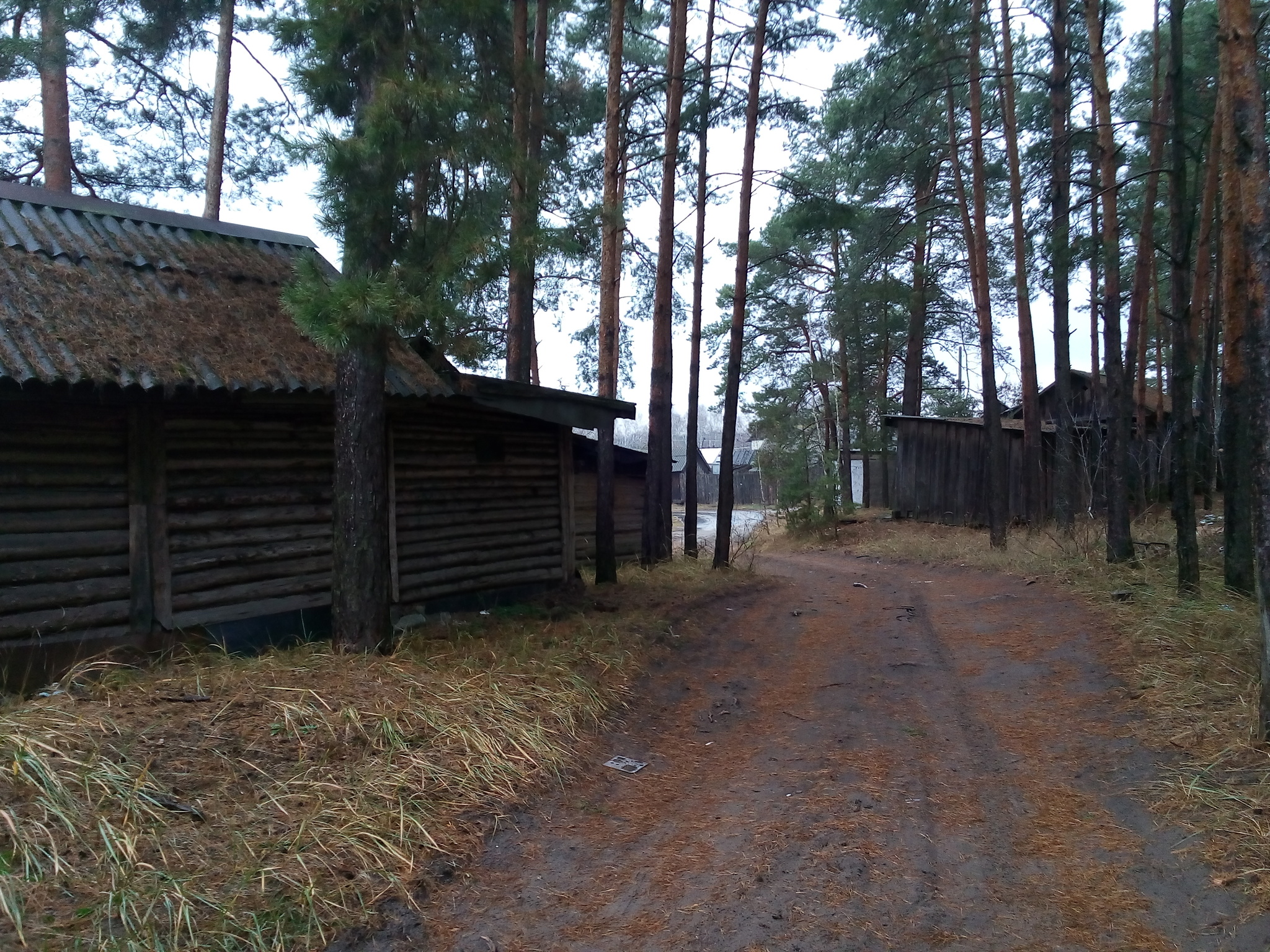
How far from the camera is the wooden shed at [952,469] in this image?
826 inches

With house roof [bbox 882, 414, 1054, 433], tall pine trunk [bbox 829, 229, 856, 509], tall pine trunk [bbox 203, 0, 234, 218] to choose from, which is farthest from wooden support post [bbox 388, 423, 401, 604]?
tall pine trunk [bbox 829, 229, 856, 509]

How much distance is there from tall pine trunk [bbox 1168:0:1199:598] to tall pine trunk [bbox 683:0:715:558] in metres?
7.54

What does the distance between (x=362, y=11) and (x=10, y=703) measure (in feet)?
19.3

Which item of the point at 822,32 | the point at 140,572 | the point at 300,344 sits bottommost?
the point at 140,572

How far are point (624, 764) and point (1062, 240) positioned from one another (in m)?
10.5

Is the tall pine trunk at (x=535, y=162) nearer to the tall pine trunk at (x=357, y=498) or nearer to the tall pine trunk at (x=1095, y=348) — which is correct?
A: the tall pine trunk at (x=357, y=498)

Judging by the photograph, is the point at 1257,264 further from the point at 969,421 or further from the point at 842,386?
the point at 842,386

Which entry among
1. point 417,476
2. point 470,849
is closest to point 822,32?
point 417,476

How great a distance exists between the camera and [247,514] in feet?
26.6

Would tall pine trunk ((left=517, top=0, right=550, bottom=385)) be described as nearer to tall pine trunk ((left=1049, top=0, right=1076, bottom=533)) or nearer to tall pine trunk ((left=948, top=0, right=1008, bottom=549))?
tall pine trunk ((left=1049, top=0, right=1076, bottom=533))

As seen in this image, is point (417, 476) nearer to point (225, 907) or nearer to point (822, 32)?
point (225, 907)

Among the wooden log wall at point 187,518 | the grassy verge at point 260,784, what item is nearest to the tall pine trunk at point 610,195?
the wooden log wall at point 187,518

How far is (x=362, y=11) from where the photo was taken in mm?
7262

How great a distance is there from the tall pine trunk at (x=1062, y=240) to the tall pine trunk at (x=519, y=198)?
25.4 feet
